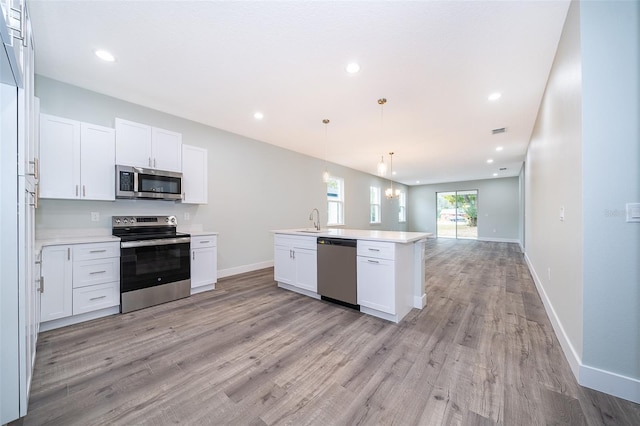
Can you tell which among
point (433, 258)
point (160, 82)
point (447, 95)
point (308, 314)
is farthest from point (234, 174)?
point (433, 258)

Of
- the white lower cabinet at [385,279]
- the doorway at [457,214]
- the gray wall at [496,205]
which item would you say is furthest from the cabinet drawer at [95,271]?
the doorway at [457,214]

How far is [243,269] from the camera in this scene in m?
4.81

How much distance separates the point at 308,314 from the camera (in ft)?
9.45

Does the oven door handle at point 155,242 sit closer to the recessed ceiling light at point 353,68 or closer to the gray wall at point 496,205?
the recessed ceiling light at point 353,68

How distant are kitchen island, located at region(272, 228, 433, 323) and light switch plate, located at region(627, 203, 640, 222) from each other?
147cm

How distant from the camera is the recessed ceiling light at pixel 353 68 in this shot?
8.34 feet

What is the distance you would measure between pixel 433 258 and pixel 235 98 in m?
5.75

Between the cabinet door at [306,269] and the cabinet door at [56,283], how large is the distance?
8.22ft

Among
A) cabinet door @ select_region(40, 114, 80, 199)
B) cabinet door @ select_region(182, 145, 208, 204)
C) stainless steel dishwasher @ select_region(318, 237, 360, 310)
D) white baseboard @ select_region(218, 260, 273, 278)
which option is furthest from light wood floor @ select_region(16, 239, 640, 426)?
cabinet door @ select_region(182, 145, 208, 204)

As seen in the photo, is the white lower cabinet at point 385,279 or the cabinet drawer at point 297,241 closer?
the white lower cabinet at point 385,279

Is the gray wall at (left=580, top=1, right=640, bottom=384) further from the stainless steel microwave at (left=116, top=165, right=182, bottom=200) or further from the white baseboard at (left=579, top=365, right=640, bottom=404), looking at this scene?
the stainless steel microwave at (left=116, top=165, right=182, bottom=200)

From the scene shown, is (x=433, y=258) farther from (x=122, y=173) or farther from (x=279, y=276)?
(x=122, y=173)

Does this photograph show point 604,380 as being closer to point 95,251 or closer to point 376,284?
point 376,284

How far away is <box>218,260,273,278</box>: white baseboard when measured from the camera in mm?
4461
